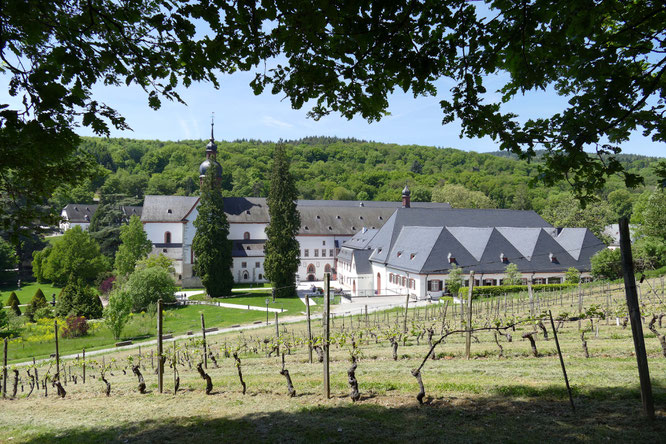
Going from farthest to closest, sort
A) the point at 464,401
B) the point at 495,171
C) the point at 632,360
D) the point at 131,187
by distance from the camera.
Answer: the point at 495,171, the point at 131,187, the point at 632,360, the point at 464,401

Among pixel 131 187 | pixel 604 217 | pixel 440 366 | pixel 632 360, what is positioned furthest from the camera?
pixel 131 187

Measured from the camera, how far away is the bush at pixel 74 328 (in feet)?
90.4

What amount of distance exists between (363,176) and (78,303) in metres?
101

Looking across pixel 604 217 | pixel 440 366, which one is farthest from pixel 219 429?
pixel 604 217

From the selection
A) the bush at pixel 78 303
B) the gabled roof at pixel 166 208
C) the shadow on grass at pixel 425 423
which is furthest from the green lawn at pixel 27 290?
the shadow on grass at pixel 425 423

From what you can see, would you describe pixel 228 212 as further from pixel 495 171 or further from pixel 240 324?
pixel 495 171

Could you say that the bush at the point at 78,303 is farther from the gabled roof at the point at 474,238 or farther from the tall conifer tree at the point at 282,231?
the gabled roof at the point at 474,238

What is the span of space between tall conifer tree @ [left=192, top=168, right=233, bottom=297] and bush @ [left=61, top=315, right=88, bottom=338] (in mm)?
13981

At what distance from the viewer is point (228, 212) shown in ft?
198

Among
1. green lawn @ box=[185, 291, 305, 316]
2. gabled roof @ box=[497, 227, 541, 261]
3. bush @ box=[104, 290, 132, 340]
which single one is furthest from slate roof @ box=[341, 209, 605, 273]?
bush @ box=[104, 290, 132, 340]

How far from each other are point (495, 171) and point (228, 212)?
104 m

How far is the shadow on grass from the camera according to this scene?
5336 millimetres

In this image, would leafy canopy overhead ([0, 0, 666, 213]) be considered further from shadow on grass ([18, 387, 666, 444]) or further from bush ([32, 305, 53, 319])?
bush ([32, 305, 53, 319])

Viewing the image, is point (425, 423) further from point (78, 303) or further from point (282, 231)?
point (282, 231)
